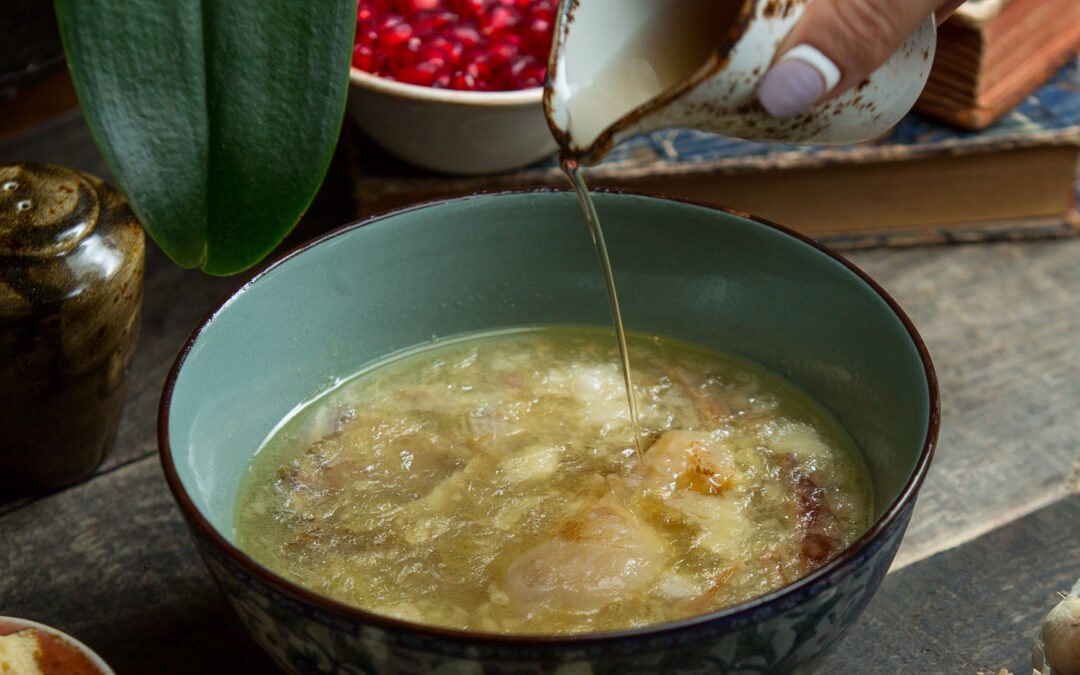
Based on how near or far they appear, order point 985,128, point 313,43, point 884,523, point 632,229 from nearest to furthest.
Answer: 1. point 884,523
2. point 313,43
3. point 632,229
4. point 985,128

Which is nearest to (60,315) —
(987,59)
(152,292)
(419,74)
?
(152,292)

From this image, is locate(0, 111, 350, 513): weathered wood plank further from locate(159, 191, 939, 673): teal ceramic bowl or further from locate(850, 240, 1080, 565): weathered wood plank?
locate(850, 240, 1080, 565): weathered wood plank

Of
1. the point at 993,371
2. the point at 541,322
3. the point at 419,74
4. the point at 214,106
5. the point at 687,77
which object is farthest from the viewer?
the point at 419,74

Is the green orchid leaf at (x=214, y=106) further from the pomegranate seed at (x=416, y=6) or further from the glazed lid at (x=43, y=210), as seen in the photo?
the pomegranate seed at (x=416, y=6)

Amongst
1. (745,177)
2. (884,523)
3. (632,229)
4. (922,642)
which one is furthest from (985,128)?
(884,523)

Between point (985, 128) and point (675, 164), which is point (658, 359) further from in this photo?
point (985, 128)

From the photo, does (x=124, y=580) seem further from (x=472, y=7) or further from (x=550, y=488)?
(x=472, y=7)

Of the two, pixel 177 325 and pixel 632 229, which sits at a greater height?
pixel 632 229
